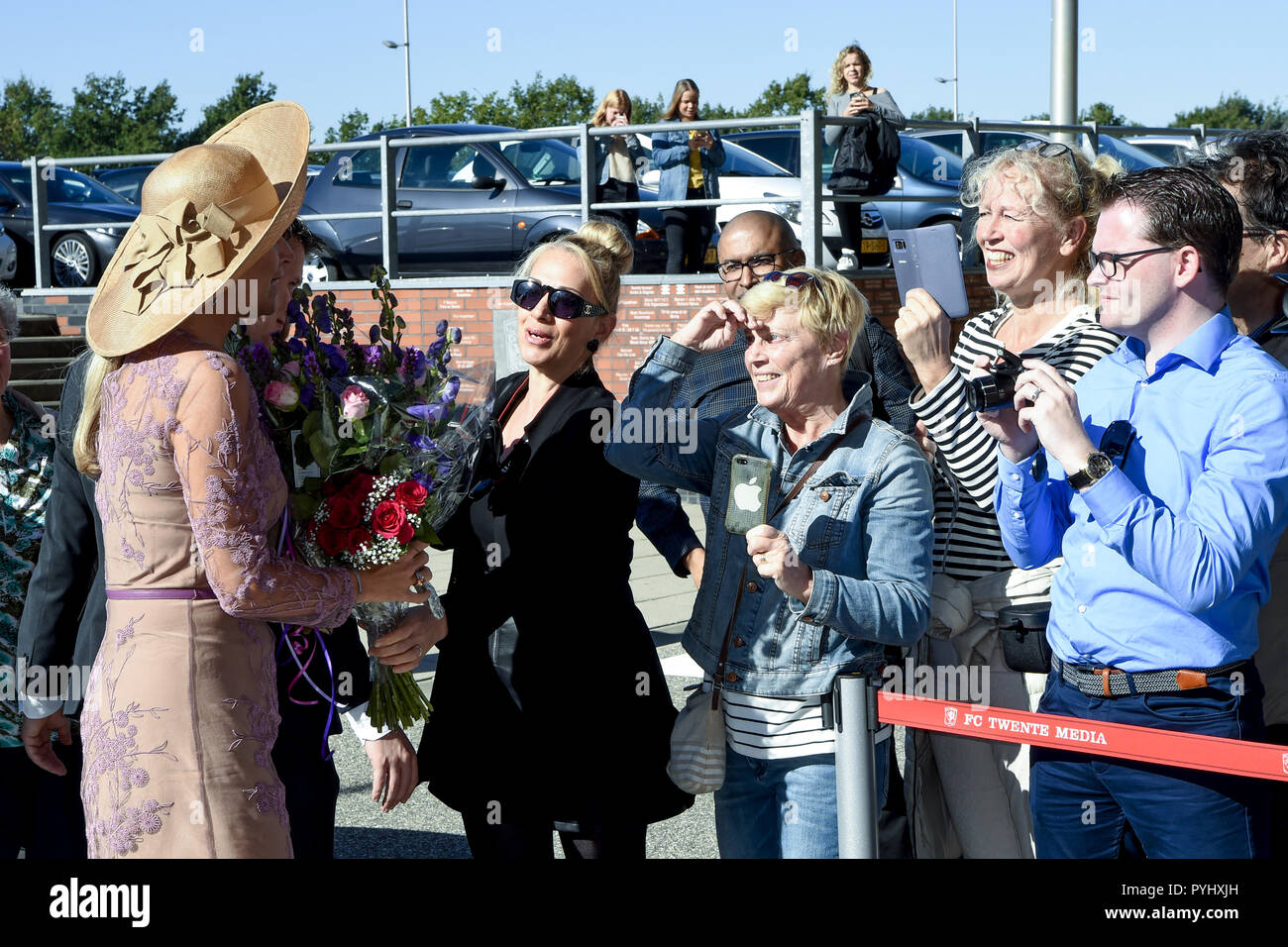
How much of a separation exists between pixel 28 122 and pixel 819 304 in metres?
77.6

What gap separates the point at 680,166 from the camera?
11375 mm

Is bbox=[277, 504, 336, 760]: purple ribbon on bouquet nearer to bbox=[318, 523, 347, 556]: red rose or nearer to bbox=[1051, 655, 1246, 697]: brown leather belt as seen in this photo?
bbox=[318, 523, 347, 556]: red rose

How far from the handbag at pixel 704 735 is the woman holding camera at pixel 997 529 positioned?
22.5 inches

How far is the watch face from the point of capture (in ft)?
8.20

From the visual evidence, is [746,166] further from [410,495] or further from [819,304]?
[410,495]

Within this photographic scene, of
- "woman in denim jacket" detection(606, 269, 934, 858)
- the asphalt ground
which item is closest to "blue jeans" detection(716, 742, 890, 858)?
"woman in denim jacket" detection(606, 269, 934, 858)

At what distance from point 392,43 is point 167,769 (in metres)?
46.1

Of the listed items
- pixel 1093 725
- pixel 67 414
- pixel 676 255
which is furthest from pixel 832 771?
pixel 676 255

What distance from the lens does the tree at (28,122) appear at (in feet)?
209

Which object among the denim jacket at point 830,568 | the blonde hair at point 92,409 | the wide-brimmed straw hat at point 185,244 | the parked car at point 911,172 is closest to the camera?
the wide-brimmed straw hat at point 185,244

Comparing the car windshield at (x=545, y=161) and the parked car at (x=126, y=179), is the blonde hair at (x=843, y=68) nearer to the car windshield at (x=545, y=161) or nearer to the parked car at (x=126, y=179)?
the car windshield at (x=545, y=161)

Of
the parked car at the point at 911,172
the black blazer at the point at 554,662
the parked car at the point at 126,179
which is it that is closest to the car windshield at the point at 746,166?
the parked car at the point at 911,172
